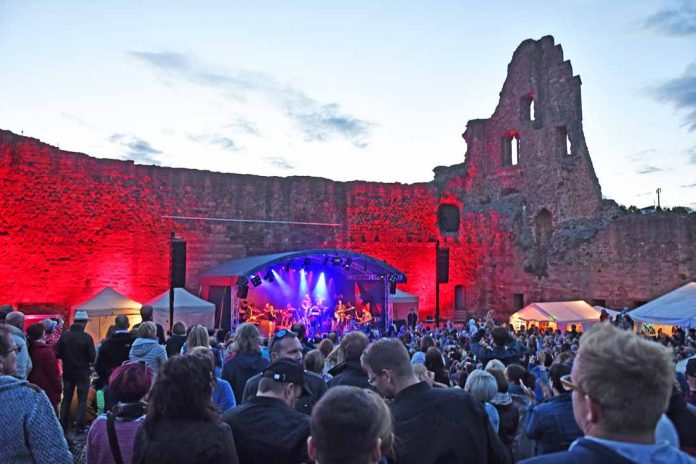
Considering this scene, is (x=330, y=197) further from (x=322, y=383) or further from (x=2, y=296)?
(x=322, y=383)

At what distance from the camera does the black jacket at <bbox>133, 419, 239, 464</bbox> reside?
7.80 ft

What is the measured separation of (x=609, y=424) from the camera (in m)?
1.67

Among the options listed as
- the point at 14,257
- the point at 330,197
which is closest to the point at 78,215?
the point at 14,257

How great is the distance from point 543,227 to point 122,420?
2317cm

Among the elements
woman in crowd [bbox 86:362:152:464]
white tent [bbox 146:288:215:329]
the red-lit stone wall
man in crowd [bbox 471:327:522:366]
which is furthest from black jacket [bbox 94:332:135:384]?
the red-lit stone wall

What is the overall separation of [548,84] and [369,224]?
9.13 meters

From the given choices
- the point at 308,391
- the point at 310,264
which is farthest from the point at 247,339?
the point at 310,264

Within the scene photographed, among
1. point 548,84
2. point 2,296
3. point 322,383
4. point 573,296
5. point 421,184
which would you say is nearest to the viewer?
point 322,383

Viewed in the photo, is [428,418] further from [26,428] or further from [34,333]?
[34,333]

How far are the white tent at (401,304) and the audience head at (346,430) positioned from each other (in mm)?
19897

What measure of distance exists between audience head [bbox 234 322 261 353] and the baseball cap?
2142 mm

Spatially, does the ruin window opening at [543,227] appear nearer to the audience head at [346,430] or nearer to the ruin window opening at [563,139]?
the ruin window opening at [563,139]

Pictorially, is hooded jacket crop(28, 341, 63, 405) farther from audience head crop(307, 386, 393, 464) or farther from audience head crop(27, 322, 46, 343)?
audience head crop(307, 386, 393, 464)

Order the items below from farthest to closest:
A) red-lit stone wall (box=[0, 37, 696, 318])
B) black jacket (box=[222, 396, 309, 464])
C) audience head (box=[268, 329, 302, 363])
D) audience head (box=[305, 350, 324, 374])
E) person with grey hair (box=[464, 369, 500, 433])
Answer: red-lit stone wall (box=[0, 37, 696, 318]) → audience head (box=[305, 350, 324, 374]) → person with grey hair (box=[464, 369, 500, 433]) → audience head (box=[268, 329, 302, 363]) → black jacket (box=[222, 396, 309, 464])
